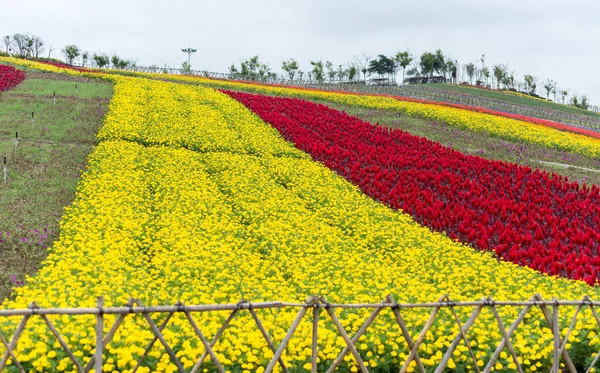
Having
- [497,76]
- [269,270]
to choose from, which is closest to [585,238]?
[269,270]

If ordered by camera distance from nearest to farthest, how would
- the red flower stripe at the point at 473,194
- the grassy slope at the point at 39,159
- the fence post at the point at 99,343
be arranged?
the fence post at the point at 99,343
the grassy slope at the point at 39,159
the red flower stripe at the point at 473,194

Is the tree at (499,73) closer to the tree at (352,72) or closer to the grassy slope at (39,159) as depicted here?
the tree at (352,72)

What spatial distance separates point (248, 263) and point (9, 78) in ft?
92.3

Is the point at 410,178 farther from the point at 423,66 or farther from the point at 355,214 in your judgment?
the point at 423,66

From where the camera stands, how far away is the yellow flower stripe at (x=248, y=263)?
247 inches

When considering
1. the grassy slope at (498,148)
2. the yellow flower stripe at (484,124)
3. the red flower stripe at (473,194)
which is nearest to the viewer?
the red flower stripe at (473,194)

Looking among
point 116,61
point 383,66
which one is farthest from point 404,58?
point 116,61

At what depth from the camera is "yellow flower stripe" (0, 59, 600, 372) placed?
6270mm

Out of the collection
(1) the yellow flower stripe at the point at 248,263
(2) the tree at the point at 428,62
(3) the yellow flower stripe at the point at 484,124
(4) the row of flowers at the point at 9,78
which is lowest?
(1) the yellow flower stripe at the point at 248,263

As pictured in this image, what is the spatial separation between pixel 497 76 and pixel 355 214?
111 m

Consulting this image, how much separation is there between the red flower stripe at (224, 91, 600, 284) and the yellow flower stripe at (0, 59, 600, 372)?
87 cm

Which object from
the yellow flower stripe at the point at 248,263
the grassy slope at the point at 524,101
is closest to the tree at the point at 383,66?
the grassy slope at the point at 524,101

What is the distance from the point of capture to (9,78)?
32469 millimetres

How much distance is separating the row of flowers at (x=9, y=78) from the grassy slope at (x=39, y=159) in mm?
533
